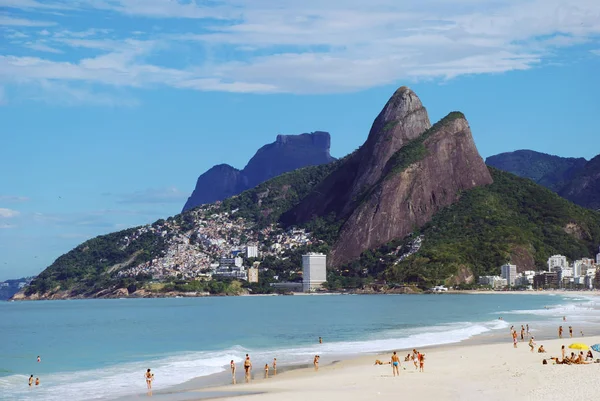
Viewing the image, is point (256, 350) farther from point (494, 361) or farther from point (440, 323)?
point (440, 323)

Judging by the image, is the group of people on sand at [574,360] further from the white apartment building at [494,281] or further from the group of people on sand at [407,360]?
the white apartment building at [494,281]

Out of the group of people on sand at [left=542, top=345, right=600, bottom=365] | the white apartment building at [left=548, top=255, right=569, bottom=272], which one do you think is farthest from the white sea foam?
the white apartment building at [left=548, top=255, right=569, bottom=272]

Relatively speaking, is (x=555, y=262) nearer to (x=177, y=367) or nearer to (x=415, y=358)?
(x=415, y=358)

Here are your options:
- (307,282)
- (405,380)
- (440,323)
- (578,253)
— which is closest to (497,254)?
(578,253)

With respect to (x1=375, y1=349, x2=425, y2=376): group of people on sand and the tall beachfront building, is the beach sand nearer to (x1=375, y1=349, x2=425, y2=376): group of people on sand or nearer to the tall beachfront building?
(x1=375, y1=349, x2=425, y2=376): group of people on sand

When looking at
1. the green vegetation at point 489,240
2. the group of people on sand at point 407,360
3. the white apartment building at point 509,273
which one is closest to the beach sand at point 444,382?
the group of people on sand at point 407,360

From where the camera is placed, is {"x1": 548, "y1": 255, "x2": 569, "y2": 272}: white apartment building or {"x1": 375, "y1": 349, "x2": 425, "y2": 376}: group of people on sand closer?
{"x1": 375, "y1": 349, "x2": 425, "y2": 376}: group of people on sand
